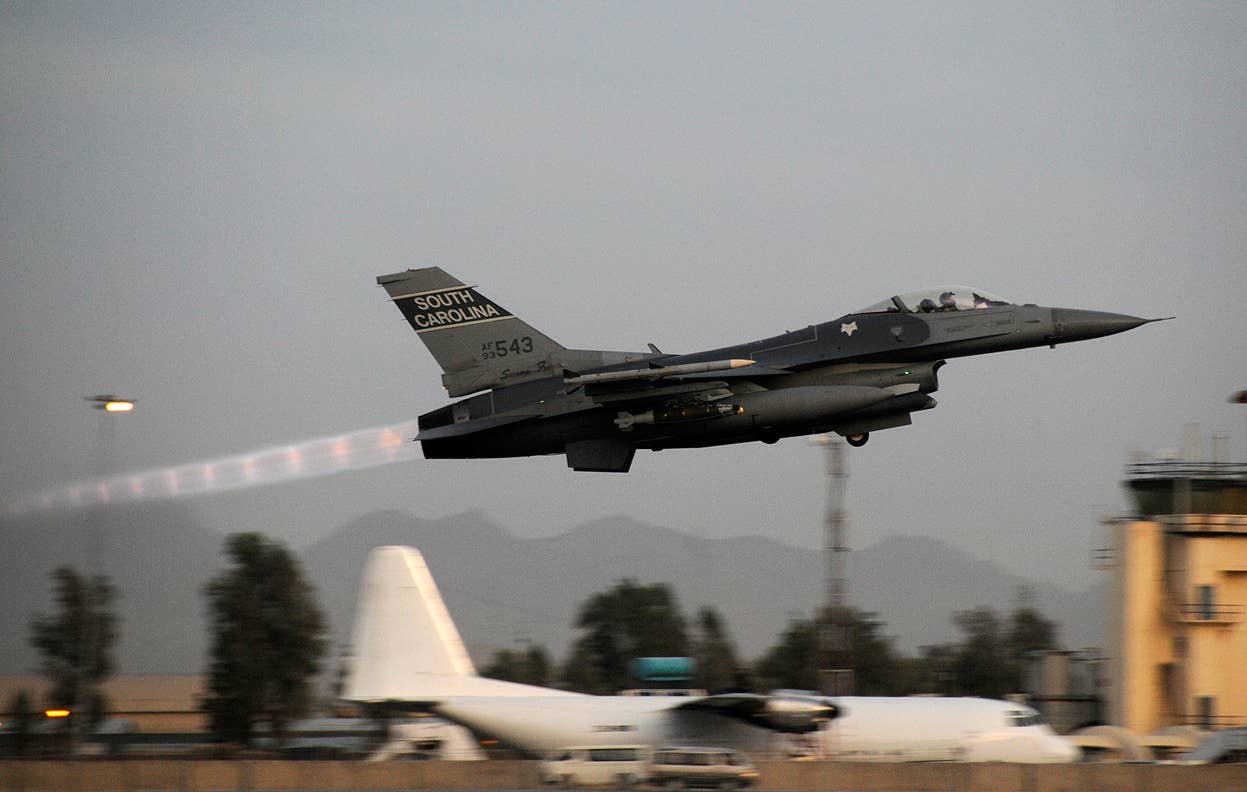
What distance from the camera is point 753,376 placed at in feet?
104

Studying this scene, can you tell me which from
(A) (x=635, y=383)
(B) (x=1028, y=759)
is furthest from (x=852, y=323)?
(B) (x=1028, y=759)

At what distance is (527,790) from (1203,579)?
21198 millimetres

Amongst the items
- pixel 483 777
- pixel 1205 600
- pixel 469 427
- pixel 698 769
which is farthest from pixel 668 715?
pixel 1205 600

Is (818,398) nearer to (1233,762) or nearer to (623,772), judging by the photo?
(623,772)

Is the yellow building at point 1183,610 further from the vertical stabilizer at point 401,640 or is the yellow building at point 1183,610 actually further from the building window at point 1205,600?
the vertical stabilizer at point 401,640

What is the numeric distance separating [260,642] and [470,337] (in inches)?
2006

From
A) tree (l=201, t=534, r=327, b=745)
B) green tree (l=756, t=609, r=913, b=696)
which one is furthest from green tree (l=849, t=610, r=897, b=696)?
tree (l=201, t=534, r=327, b=745)

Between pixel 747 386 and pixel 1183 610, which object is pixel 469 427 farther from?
pixel 1183 610

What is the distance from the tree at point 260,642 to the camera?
251 ft

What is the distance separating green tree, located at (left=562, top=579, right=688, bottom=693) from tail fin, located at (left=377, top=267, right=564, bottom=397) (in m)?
71.8

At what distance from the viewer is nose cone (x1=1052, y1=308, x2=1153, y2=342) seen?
3186 centimetres

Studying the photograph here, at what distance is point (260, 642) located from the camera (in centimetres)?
7950

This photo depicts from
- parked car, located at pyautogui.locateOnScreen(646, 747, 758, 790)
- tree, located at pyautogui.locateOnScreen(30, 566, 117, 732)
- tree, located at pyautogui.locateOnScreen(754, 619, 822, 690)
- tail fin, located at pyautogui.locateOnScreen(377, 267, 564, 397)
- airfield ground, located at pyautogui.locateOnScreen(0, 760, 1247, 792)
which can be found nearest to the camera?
airfield ground, located at pyautogui.locateOnScreen(0, 760, 1247, 792)

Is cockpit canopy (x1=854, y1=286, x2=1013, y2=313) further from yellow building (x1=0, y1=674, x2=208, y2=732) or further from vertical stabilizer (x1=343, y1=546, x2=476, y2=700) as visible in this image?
yellow building (x1=0, y1=674, x2=208, y2=732)
